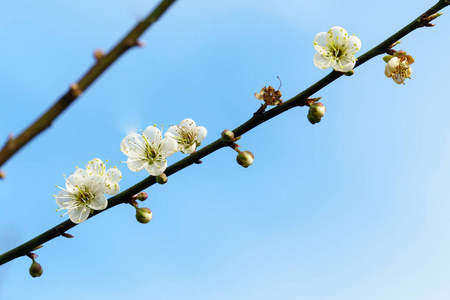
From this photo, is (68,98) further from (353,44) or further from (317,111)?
(353,44)

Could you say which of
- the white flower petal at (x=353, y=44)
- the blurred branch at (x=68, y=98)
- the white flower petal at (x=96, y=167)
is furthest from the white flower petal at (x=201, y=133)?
the blurred branch at (x=68, y=98)

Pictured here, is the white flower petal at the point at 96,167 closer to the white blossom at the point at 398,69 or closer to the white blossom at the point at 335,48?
the white blossom at the point at 335,48

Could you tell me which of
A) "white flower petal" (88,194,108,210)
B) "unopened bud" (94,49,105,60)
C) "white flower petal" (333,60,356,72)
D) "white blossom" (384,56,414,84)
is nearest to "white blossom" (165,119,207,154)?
"white flower petal" (88,194,108,210)

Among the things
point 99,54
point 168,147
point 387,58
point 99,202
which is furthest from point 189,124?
point 99,54

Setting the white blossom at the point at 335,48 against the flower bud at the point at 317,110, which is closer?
the flower bud at the point at 317,110

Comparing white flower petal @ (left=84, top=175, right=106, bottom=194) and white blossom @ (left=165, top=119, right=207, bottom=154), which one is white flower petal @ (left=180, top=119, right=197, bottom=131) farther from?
white flower petal @ (left=84, top=175, right=106, bottom=194)

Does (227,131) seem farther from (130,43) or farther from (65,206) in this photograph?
(130,43)
